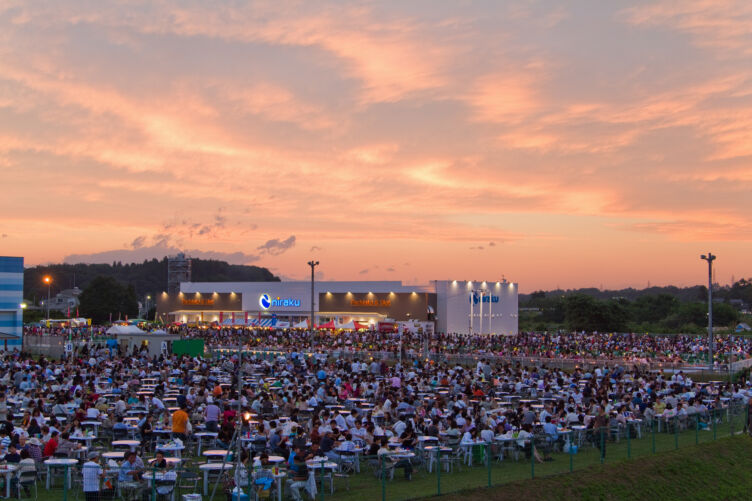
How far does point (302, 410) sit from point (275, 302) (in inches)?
2598

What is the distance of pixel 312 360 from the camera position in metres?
44.3

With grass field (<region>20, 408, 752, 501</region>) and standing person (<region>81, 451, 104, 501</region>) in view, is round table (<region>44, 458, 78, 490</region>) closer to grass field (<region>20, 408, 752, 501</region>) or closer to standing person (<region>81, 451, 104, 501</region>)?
grass field (<region>20, 408, 752, 501</region>)

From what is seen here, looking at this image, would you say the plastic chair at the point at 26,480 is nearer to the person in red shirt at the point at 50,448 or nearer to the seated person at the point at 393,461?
the person in red shirt at the point at 50,448

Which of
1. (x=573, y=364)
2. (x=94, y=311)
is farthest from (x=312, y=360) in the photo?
(x=94, y=311)

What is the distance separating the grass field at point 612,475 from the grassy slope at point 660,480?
0.03 m

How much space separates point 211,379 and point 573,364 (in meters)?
23.9

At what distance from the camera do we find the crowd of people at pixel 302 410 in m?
17.6

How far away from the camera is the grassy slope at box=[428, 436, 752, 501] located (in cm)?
1867

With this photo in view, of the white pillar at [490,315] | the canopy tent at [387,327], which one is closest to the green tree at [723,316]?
the white pillar at [490,315]

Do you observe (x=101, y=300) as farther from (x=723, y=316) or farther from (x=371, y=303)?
(x=723, y=316)

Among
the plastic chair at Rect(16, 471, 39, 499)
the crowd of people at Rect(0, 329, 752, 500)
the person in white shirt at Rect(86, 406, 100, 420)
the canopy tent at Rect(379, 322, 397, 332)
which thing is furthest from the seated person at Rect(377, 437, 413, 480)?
the canopy tent at Rect(379, 322, 397, 332)

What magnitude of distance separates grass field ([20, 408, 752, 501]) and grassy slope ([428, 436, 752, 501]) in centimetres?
3

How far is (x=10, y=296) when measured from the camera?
63344 mm

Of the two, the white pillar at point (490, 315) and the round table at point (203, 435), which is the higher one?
the white pillar at point (490, 315)
